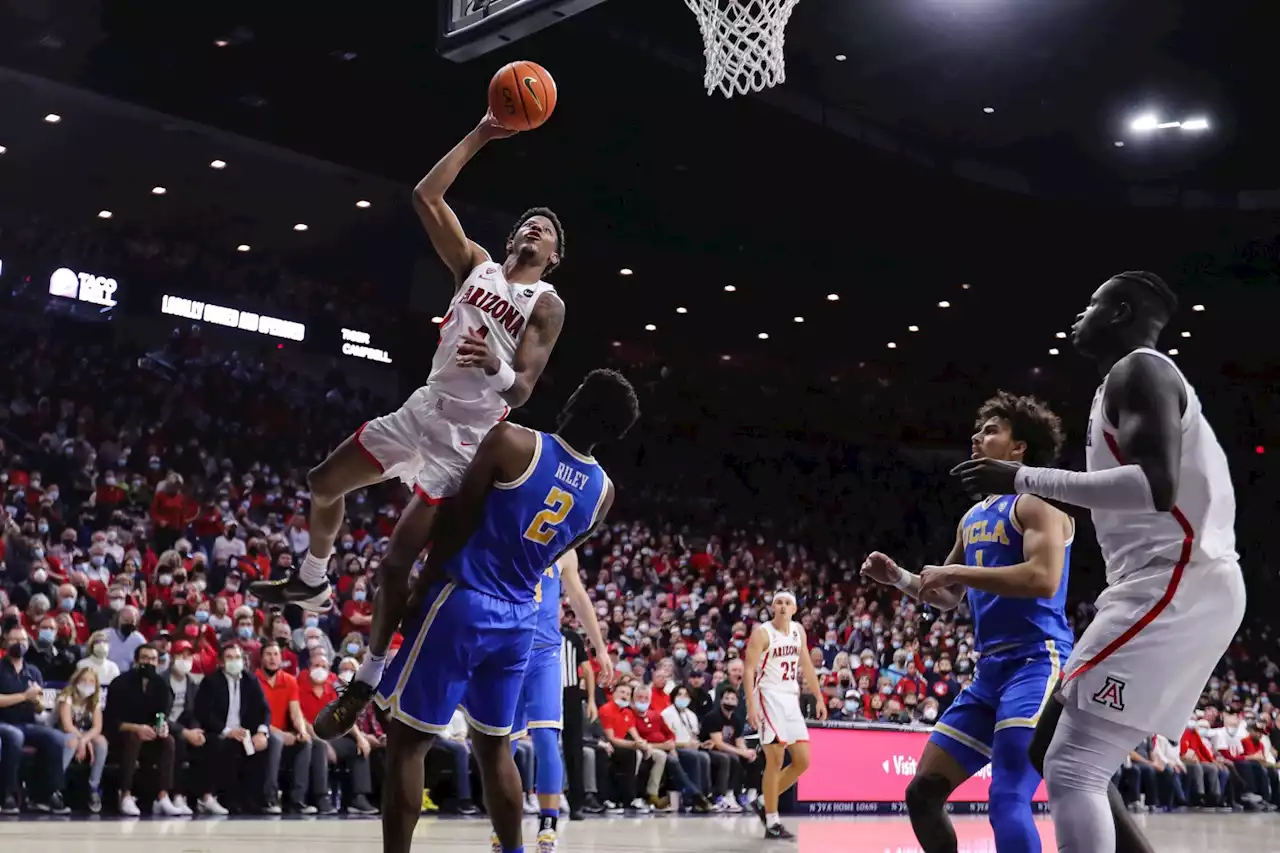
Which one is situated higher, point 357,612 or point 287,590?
point 357,612

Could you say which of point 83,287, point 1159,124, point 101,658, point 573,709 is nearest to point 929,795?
point 573,709

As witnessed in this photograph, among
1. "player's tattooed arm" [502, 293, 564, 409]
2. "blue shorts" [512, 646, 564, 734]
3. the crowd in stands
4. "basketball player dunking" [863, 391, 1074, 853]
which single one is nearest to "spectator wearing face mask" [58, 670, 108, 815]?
the crowd in stands

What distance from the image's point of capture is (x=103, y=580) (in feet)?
44.7

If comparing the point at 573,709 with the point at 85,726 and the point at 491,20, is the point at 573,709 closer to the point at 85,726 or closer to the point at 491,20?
the point at 85,726

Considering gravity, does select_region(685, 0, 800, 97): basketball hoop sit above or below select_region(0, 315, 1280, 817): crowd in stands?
above

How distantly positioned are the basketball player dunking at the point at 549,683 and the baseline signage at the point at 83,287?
1585 centimetres

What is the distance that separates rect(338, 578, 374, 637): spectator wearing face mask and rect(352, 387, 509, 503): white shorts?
29.3 ft

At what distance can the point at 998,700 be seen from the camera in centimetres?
505

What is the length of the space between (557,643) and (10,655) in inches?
207

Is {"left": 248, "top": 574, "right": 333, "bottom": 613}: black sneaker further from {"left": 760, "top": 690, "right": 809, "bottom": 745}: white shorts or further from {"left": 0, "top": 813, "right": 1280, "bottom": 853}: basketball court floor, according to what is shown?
{"left": 760, "top": 690, "right": 809, "bottom": 745}: white shorts

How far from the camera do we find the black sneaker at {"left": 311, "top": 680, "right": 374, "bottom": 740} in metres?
4.60

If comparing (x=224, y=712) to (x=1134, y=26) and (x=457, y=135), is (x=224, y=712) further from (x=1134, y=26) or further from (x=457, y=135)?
(x=1134, y=26)

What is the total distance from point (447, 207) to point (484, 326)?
50cm

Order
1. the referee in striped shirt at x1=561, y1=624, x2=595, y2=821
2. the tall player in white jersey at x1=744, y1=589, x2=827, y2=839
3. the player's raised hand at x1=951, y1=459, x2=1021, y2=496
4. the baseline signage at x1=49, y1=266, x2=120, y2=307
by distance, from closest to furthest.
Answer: the player's raised hand at x1=951, y1=459, x2=1021, y2=496 → the tall player in white jersey at x1=744, y1=589, x2=827, y2=839 → the referee in striped shirt at x1=561, y1=624, x2=595, y2=821 → the baseline signage at x1=49, y1=266, x2=120, y2=307
